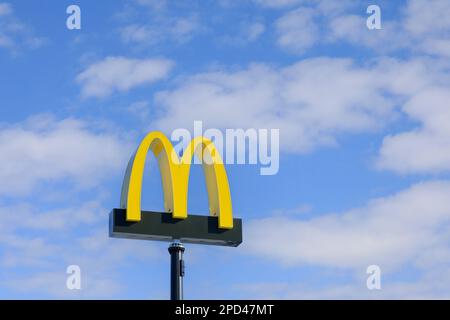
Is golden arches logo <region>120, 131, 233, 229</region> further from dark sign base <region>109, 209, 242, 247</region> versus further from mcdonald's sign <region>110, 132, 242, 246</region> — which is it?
dark sign base <region>109, 209, 242, 247</region>

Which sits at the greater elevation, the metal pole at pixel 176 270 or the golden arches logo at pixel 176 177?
the golden arches logo at pixel 176 177

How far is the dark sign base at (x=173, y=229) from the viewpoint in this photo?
62.1ft

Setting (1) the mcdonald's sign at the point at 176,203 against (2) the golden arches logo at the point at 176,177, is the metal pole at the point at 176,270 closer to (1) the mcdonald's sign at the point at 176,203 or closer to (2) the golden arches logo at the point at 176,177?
(1) the mcdonald's sign at the point at 176,203

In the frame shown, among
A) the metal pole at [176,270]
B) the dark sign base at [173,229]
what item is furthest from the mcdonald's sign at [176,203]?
the metal pole at [176,270]

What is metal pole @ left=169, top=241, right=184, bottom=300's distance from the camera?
18.6 meters

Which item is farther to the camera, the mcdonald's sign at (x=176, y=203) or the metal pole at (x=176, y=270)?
the mcdonald's sign at (x=176, y=203)

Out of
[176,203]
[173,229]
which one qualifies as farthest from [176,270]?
[176,203]

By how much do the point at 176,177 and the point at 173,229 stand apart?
1.14 meters

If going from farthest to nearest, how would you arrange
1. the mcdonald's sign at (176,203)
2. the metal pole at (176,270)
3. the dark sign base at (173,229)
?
the mcdonald's sign at (176,203) → the dark sign base at (173,229) → the metal pole at (176,270)

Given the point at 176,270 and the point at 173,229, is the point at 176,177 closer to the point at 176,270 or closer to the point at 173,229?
the point at 173,229

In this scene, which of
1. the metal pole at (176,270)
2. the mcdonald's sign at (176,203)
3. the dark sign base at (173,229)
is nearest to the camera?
the metal pole at (176,270)
